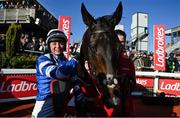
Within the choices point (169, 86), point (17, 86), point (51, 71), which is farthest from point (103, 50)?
point (169, 86)

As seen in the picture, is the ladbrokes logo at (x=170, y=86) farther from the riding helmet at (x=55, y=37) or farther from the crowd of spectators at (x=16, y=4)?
the crowd of spectators at (x=16, y=4)

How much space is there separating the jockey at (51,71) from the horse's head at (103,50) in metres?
0.22

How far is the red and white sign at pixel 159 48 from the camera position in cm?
1390

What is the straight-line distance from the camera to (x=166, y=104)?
1283 cm

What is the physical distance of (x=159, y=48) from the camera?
46.6 ft

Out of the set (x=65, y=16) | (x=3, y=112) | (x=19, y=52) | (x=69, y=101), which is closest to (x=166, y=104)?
(x=65, y=16)

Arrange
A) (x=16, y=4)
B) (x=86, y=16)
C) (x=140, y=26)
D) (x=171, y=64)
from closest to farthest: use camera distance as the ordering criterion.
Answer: (x=86, y=16) < (x=140, y=26) < (x=171, y=64) < (x=16, y=4)

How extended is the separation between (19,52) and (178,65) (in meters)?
8.47

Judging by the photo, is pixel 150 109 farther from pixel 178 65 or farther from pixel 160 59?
pixel 178 65

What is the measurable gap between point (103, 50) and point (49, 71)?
59 centimetres

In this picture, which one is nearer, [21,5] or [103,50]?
[103,50]

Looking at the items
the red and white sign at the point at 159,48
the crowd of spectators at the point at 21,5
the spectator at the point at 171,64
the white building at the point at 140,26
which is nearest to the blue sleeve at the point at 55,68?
the red and white sign at the point at 159,48

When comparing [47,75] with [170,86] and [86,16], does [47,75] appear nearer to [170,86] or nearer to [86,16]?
[86,16]

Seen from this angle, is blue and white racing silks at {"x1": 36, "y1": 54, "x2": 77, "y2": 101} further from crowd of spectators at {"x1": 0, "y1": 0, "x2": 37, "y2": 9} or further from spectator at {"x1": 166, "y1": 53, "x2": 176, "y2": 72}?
crowd of spectators at {"x1": 0, "y1": 0, "x2": 37, "y2": 9}
